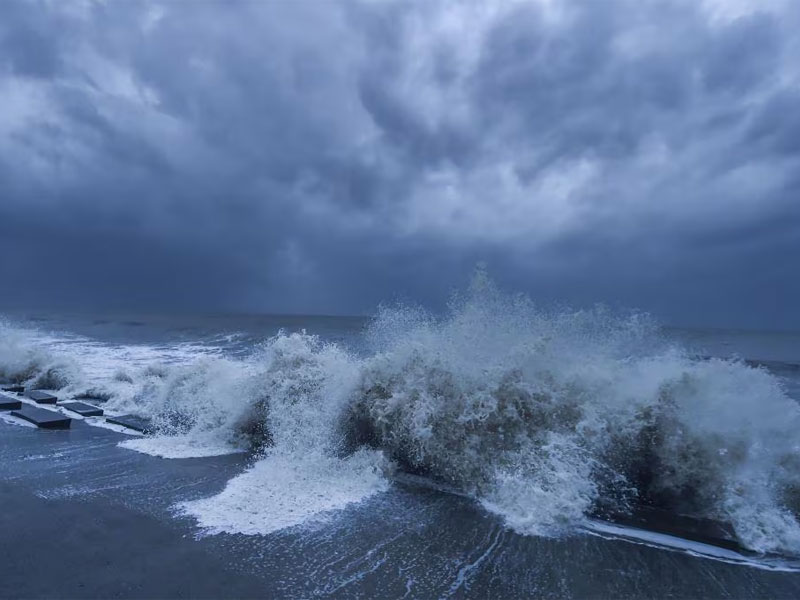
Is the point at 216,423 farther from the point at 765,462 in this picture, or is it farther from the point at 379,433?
the point at 765,462

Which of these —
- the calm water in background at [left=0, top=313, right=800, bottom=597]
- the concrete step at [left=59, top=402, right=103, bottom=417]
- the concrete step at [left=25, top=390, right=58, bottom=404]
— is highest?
the concrete step at [left=25, top=390, right=58, bottom=404]

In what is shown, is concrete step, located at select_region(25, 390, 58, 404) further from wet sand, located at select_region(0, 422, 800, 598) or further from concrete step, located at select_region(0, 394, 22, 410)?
wet sand, located at select_region(0, 422, 800, 598)

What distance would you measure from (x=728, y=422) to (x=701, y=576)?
8.26 feet

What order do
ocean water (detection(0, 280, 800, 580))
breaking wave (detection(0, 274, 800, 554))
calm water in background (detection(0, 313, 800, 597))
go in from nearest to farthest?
calm water in background (detection(0, 313, 800, 597)) < ocean water (detection(0, 280, 800, 580)) < breaking wave (detection(0, 274, 800, 554))

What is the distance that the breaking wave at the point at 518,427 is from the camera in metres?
5.12

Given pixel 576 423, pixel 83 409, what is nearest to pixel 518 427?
pixel 576 423

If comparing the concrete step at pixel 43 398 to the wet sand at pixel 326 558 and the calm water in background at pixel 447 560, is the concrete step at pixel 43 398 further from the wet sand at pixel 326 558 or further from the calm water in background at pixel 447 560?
the calm water in background at pixel 447 560

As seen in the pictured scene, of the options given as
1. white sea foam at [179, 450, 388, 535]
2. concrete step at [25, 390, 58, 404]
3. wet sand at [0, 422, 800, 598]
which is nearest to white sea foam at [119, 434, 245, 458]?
white sea foam at [179, 450, 388, 535]

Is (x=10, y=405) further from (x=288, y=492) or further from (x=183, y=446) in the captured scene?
(x=288, y=492)

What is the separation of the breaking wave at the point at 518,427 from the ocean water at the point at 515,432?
0.07 ft

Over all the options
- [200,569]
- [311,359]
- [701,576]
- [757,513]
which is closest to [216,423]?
[311,359]

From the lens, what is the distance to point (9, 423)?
8.29 meters

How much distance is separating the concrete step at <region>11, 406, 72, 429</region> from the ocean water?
152cm

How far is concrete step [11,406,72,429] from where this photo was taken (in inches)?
319
